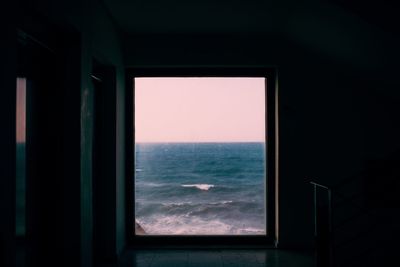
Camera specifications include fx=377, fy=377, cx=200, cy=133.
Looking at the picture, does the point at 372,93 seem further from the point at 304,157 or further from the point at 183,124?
the point at 183,124

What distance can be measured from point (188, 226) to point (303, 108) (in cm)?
1509

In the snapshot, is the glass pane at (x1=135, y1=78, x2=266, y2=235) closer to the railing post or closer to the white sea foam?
the white sea foam

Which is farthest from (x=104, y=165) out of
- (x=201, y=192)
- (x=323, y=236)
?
(x=201, y=192)

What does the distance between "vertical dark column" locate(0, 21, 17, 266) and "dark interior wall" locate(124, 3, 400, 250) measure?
300 centimetres

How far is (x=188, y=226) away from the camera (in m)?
18.8

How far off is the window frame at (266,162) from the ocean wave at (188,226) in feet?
44.1

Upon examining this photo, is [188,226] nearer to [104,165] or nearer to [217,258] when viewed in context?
[217,258]

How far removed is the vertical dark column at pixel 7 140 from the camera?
5.53ft

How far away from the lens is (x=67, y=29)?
2686 millimetres

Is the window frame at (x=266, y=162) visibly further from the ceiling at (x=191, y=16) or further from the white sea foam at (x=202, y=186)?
the white sea foam at (x=202, y=186)

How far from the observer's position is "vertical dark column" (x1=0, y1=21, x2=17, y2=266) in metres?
1.69

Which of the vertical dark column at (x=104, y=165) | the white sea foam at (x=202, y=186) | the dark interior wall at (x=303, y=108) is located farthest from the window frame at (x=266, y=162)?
the white sea foam at (x=202, y=186)

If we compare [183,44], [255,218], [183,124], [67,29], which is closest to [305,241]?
[183,44]

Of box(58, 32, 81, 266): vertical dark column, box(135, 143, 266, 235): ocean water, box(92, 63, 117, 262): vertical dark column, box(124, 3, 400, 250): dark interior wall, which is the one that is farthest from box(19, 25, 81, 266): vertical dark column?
box(135, 143, 266, 235): ocean water
